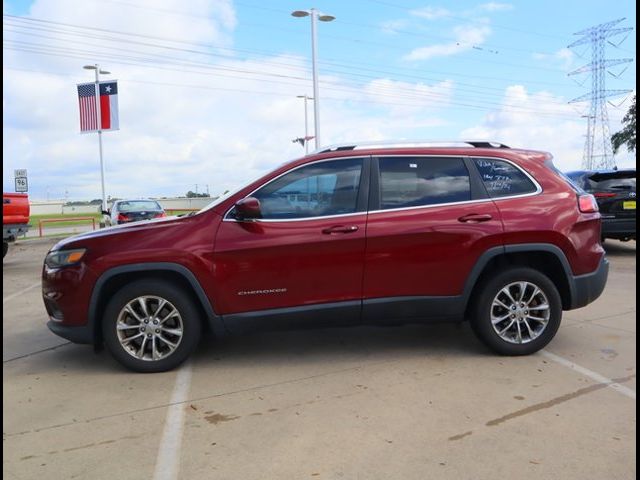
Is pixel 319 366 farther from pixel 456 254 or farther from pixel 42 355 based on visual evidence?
pixel 42 355

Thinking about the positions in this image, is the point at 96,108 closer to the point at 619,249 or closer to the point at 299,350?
the point at 619,249

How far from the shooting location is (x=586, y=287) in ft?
15.8

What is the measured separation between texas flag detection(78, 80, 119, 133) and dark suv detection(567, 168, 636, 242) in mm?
19776

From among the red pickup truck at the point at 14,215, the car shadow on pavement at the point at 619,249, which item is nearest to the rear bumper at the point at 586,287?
the car shadow on pavement at the point at 619,249

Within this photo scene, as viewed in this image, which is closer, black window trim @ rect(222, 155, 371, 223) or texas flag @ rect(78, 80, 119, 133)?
black window trim @ rect(222, 155, 371, 223)

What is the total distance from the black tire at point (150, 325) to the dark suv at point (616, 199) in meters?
8.61

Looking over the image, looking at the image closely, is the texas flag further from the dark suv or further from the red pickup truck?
the dark suv

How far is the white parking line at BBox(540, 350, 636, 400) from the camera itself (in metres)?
4.01

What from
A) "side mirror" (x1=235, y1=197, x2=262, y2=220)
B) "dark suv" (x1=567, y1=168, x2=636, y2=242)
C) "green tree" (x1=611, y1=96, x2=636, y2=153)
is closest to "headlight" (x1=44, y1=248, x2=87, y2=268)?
"side mirror" (x1=235, y1=197, x2=262, y2=220)

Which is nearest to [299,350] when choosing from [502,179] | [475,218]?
[475,218]

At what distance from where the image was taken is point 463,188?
4.80 metres

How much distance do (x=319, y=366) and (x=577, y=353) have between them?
2.31 meters

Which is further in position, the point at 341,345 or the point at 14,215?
the point at 14,215

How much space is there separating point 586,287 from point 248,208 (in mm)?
3008
